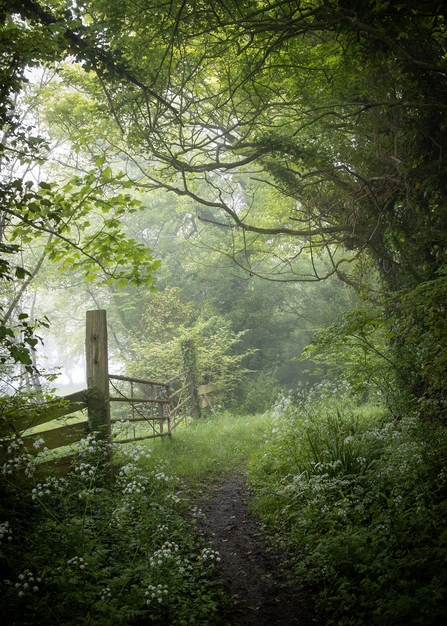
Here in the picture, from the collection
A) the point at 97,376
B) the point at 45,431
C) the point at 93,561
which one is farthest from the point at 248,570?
the point at 97,376

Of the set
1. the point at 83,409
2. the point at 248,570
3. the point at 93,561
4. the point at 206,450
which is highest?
the point at 83,409

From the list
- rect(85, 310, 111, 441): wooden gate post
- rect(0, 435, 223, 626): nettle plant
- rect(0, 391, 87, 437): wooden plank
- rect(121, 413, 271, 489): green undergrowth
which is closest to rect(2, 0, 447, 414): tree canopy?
rect(85, 310, 111, 441): wooden gate post

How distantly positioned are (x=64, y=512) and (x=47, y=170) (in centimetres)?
1511

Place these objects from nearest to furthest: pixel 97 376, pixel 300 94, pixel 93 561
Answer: pixel 93 561 → pixel 97 376 → pixel 300 94

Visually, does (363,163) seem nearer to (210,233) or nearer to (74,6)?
(74,6)

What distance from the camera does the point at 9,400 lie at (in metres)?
4.53

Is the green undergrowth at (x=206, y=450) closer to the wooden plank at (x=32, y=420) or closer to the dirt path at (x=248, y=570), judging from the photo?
the dirt path at (x=248, y=570)

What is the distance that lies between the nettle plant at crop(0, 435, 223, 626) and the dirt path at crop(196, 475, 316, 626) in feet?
0.79

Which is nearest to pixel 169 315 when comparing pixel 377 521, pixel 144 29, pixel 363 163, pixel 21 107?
pixel 21 107

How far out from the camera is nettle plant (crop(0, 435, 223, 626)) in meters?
3.05

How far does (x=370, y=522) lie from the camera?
428 cm

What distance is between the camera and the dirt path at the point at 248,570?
3.62 m

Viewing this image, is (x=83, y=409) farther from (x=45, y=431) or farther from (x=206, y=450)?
(x=206, y=450)

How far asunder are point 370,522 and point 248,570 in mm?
1264
